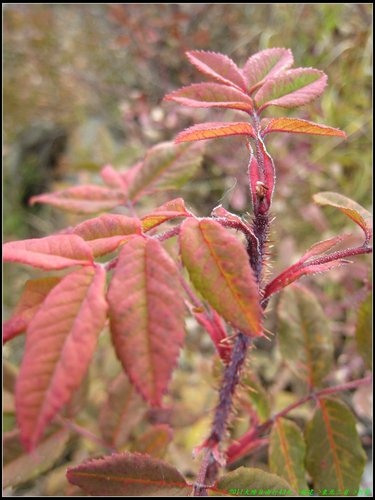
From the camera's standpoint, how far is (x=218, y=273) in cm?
45

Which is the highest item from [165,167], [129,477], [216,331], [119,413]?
[165,167]

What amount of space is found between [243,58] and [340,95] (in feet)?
1.86

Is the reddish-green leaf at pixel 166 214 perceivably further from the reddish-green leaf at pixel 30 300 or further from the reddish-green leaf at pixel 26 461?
the reddish-green leaf at pixel 26 461

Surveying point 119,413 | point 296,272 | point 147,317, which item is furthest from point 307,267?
point 119,413

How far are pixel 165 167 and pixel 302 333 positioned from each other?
1.33ft

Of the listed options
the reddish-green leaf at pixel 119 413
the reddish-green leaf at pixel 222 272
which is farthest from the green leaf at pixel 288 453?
the reddish-green leaf at pixel 222 272

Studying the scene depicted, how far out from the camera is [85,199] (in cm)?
93

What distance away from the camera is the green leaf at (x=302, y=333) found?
87 centimetres

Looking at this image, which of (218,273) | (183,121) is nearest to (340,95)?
(183,121)

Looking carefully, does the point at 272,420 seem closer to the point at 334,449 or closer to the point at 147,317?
the point at 334,449

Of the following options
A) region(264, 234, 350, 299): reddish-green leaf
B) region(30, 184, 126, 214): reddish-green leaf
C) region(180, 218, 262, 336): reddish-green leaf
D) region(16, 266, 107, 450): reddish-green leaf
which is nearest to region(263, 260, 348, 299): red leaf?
region(264, 234, 350, 299): reddish-green leaf

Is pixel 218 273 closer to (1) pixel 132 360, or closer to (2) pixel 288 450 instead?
(1) pixel 132 360

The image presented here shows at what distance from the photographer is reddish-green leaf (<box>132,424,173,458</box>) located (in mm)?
854

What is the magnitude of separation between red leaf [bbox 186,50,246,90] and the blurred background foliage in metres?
0.64
